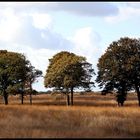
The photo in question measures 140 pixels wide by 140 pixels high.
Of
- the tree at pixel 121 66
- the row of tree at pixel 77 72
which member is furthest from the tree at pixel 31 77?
the tree at pixel 121 66

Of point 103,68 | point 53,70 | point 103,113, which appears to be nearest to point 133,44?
point 103,68

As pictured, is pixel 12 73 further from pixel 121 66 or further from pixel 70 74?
pixel 121 66

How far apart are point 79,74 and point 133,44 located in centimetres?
1052

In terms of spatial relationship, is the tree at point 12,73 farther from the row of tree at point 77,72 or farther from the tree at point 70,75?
the tree at point 70,75

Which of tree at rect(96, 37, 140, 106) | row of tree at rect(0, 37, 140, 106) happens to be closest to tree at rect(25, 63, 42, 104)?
row of tree at rect(0, 37, 140, 106)

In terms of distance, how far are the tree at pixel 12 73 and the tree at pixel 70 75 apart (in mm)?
4158

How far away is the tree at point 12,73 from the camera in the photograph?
7469 cm

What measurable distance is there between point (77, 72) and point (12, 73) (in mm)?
10572

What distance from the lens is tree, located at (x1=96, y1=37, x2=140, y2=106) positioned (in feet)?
209

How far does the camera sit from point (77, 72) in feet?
236

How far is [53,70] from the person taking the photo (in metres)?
75.5

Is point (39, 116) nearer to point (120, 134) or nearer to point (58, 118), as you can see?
point (58, 118)

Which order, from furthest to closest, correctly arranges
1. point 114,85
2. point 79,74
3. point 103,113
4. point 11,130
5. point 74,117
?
point 79,74 → point 114,85 → point 103,113 → point 74,117 → point 11,130

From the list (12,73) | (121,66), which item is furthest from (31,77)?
(121,66)
